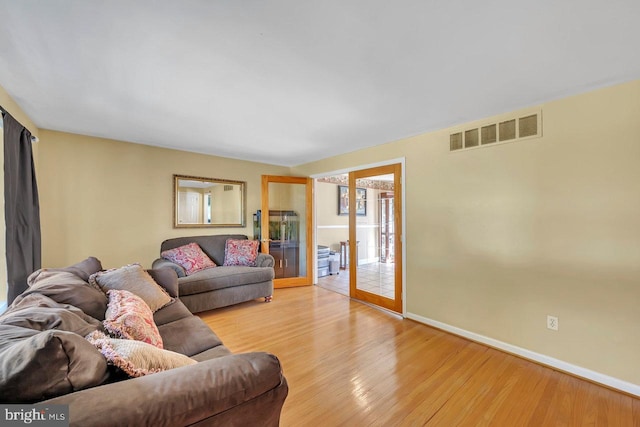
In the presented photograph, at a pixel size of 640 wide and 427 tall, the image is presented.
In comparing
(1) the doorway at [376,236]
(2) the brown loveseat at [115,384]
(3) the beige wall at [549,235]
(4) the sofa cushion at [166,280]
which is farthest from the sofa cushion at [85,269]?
(3) the beige wall at [549,235]

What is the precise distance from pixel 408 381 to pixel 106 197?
4.05 meters

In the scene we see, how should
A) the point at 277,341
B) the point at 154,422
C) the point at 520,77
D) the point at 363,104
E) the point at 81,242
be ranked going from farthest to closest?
the point at 81,242
the point at 277,341
the point at 363,104
the point at 520,77
the point at 154,422

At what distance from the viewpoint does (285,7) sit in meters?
1.27

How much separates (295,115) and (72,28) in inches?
64.5

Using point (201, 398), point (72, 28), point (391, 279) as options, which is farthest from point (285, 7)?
point (391, 279)

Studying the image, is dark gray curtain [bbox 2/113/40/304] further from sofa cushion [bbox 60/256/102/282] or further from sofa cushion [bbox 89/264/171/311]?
sofa cushion [bbox 89/264/171/311]

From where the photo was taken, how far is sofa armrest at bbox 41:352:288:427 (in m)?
0.70

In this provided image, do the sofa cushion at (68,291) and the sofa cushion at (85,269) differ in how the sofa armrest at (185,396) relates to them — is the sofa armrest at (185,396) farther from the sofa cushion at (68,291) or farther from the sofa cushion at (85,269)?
the sofa cushion at (85,269)

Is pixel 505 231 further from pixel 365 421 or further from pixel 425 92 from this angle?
pixel 365 421

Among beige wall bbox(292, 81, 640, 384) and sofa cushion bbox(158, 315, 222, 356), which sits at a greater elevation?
beige wall bbox(292, 81, 640, 384)

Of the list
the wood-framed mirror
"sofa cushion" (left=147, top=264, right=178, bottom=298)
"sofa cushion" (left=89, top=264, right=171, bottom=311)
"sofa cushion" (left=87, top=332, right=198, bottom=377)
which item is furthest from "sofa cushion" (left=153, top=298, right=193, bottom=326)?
the wood-framed mirror

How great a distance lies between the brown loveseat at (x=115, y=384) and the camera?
69 centimetres

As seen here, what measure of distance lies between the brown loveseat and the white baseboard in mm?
2424

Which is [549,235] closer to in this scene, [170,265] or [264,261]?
[264,261]
